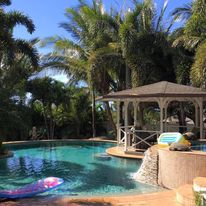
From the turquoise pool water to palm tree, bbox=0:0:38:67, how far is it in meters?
4.54

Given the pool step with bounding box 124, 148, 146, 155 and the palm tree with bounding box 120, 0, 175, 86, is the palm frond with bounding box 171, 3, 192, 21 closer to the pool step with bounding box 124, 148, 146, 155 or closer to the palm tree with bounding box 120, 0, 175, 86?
the palm tree with bounding box 120, 0, 175, 86

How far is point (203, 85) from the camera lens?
69.3ft

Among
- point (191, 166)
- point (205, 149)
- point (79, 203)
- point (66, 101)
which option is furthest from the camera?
point (66, 101)

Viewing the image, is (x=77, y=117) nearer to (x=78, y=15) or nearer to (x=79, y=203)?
(x=78, y=15)

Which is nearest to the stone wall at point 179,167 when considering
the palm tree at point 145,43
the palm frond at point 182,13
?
the palm tree at point 145,43

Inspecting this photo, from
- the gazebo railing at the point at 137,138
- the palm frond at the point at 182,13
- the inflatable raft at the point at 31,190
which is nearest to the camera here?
the inflatable raft at the point at 31,190

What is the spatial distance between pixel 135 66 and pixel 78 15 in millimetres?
6809

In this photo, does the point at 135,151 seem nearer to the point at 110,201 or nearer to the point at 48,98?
the point at 110,201

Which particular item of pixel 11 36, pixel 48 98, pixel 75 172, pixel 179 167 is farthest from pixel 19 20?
pixel 48 98

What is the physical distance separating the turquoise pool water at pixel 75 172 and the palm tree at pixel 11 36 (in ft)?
14.9

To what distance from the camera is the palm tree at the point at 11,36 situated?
15.3m

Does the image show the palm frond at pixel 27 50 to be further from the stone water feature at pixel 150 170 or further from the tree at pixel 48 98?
the tree at pixel 48 98

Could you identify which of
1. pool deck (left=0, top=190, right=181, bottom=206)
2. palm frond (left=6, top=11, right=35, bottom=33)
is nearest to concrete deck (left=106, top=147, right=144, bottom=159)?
palm frond (left=6, top=11, right=35, bottom=33)

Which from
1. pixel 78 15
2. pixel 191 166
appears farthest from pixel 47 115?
pixel 191 166
